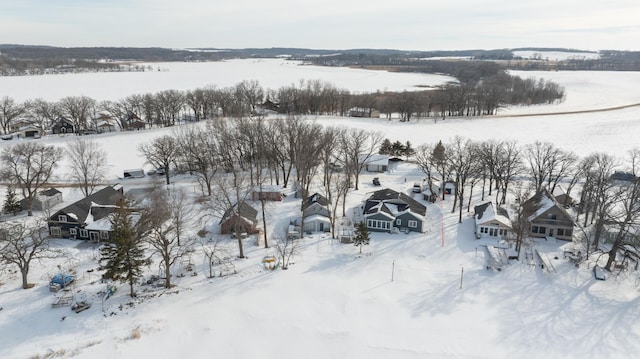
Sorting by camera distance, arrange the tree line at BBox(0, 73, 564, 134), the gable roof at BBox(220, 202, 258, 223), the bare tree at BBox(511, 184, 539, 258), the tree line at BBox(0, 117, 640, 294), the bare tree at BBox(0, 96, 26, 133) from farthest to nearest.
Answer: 1. the tree line at BBox(0, 73, 564, 134)
2. the bare tree at BBox(0, 96, 26, 133)
3. the gable roof at BBox(220, 202, 258, 223)
4. the tree line at BBox(0, 117, 640, 294)
5. the bare tree at BBox(511, 184, 539, 258)

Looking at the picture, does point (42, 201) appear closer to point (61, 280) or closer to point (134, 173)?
point (134, 173)

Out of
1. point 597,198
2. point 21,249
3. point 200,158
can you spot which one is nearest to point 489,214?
point 597,198

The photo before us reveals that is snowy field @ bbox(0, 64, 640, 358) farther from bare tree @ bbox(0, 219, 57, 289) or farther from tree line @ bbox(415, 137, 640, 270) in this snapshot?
tree line @ bbox(415, 137, 640, 270)

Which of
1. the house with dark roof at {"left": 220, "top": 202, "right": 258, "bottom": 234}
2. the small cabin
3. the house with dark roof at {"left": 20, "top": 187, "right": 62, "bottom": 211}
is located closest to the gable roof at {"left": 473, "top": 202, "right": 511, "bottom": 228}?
the house with dark roof at {"left": 220, "top": 202, "right": 258, "bottom": 234}

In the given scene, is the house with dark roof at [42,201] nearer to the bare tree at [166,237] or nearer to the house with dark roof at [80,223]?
the house with dark roof at [80,223]

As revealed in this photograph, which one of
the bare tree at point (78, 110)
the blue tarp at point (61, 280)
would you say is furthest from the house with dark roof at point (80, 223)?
the bare tree at point (78, 110)

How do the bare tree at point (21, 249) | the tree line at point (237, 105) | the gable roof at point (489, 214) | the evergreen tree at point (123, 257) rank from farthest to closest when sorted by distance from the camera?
the tree line at point (237, 105), the gable roof at point (489, 214), the bare tree at point (21, 249), the evergreen tree at point (123, 257)

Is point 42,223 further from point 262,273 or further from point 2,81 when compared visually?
point 2,81
